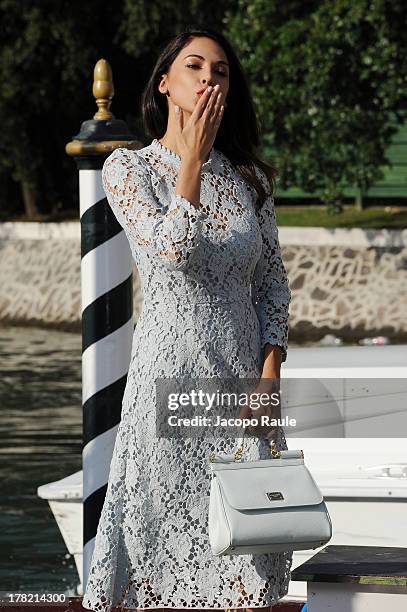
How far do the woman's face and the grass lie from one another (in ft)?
60.3

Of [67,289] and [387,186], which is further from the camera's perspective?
[387,186]

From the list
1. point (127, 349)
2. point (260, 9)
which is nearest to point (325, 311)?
point (260, 9)

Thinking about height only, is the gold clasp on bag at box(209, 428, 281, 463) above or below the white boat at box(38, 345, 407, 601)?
above

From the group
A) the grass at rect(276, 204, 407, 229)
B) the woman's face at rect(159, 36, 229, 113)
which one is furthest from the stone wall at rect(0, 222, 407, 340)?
the woman's face at rect(159, 36, 229, 113)

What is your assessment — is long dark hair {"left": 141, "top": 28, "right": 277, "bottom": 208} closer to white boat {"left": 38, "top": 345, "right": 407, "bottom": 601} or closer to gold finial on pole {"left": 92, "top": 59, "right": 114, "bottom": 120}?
gold finial on pole {"left": 92, "top": 59, "right": 114, "bottom": 120}

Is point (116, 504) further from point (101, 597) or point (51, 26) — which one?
point (51, 26)

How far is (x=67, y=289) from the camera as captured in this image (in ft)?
73.0

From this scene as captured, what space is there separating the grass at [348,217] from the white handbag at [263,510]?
61.2 ft

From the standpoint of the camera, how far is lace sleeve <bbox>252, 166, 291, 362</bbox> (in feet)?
12.8

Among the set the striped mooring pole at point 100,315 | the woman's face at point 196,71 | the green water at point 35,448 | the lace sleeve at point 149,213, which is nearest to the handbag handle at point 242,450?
the lace sleeve at point 149,213

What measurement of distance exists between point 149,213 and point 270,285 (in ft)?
1.24

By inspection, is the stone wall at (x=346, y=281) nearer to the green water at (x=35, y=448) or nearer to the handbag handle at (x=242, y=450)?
the green water at (x=35, y=448)

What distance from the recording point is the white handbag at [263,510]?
3.60m

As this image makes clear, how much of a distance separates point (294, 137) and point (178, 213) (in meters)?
16.1
